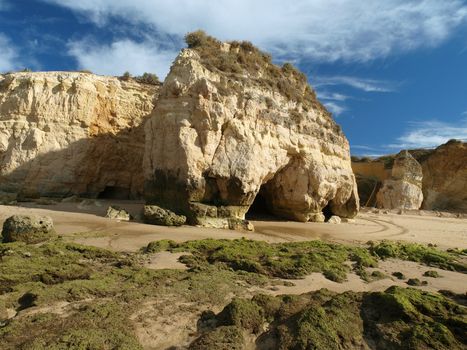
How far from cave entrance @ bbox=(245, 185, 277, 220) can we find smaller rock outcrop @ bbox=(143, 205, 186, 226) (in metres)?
5.17

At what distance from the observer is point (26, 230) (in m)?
7.04

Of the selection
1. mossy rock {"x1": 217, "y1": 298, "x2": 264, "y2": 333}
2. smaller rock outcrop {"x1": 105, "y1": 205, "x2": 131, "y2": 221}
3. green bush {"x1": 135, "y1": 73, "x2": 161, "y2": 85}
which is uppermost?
green bush {"x1": 135, "y1": 73, "x2": 161, "y2": 85}

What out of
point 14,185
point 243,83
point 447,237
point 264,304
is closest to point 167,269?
point 264,304

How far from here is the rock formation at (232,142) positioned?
491 inches

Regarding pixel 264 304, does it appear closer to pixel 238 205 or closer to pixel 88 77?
pixel 238 205

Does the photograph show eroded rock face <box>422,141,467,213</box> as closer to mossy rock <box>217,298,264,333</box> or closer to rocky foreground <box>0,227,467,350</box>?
rocky foreground <box>0,227,467,350</box>

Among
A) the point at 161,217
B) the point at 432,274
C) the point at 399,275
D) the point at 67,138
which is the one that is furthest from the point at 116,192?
the point at 432,274

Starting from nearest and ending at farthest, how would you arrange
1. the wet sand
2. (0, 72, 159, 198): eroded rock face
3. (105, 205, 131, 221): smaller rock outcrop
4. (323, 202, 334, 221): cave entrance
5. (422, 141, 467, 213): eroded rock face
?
the wet sand, (105, 205, 131, 221): smaller rock outcrop, (0, 72, 159, 198): eroded rock face, (323, 202, 334, 221): cave entrance, (422, 141, 467, 213): eroded rock face

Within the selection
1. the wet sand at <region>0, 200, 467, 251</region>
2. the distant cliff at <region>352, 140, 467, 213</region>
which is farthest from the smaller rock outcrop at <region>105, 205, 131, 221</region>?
the distant cliff at <region>352, 140, 467, 213</region>

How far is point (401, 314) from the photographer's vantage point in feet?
12.7

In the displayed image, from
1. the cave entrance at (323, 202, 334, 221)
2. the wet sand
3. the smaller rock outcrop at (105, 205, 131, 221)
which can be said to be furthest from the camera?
the cave entrance at (323, 202, 334, 221)

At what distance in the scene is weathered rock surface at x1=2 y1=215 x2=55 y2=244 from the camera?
6.87m

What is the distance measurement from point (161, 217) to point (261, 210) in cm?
774

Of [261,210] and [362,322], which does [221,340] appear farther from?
[261,210]
